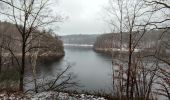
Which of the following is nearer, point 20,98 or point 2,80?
point 20,98

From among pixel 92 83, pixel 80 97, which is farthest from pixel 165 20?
pixel 92 83

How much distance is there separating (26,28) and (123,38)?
7012 mm

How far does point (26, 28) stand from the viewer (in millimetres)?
10570

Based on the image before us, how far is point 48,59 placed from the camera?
152 ft

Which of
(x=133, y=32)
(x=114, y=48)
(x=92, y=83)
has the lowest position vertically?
(x=92, y=83)

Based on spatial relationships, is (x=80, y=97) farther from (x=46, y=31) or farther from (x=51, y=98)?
(x=46, y=31)

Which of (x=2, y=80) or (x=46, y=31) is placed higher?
(x=46, y=31)

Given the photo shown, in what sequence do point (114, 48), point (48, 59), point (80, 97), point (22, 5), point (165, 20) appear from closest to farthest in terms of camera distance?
point (165, 20), point (80, 97), point (22, 5), point (114, 48), point (48, 59)

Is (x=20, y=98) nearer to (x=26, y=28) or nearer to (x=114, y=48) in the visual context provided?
(x=26, y=28)

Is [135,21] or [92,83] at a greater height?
[135,21]

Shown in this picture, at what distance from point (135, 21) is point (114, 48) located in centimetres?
632

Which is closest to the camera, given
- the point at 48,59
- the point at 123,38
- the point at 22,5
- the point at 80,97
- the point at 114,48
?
the point at 80,97

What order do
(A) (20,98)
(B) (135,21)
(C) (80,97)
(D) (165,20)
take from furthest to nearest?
1. (B) (135,21)
2. (C) (80,97)
3. (A) (20,98)
4. (D) (165,20)

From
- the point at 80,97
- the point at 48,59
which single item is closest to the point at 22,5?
the point at 80,97
